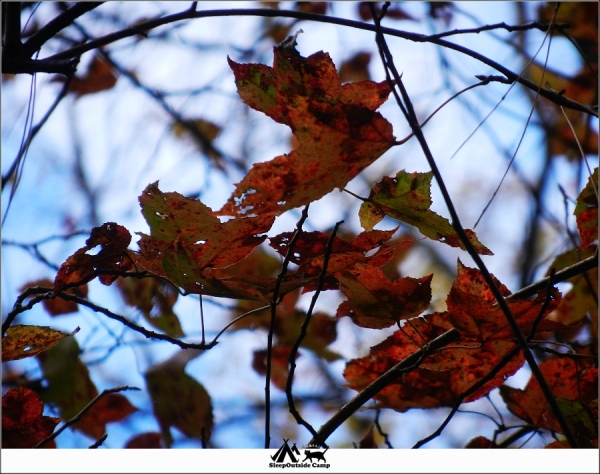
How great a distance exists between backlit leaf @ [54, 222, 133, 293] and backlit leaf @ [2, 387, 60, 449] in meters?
0.14

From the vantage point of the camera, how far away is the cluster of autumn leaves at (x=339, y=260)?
1.11 ft

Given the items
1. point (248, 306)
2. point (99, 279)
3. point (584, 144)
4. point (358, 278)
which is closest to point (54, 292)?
point (99, 279)

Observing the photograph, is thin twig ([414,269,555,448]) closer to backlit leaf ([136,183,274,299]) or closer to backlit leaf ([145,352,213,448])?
backlit leaf ([136,183,274,299])

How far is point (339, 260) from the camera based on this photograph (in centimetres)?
41

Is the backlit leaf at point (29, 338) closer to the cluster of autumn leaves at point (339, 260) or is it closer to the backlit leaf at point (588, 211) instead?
the cluster of autumn leaves at point (339, 260)

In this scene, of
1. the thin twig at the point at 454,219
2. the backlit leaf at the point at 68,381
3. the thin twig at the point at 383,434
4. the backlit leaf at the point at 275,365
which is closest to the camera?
the thin twig at the point at 454,219

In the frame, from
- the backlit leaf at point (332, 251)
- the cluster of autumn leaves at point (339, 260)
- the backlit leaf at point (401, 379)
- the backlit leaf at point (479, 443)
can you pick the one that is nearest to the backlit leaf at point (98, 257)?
the cluster of autumn leaves at point (339, 260)

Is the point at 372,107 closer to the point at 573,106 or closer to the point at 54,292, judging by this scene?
the point at 573,106

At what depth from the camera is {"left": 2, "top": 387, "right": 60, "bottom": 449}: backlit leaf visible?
484 mm

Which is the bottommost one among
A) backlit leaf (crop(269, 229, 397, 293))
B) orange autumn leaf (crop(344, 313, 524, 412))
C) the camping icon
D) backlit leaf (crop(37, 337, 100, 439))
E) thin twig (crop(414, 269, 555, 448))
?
the camping icon

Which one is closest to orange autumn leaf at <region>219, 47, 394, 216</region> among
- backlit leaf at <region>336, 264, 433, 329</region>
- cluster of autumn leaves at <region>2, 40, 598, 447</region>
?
cluster of autumn leaves at <region>2, 40, 598, 447</region>

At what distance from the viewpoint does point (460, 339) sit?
1.48 feet

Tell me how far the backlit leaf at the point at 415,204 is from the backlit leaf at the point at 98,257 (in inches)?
8.0

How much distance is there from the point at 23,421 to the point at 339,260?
1.08ft
